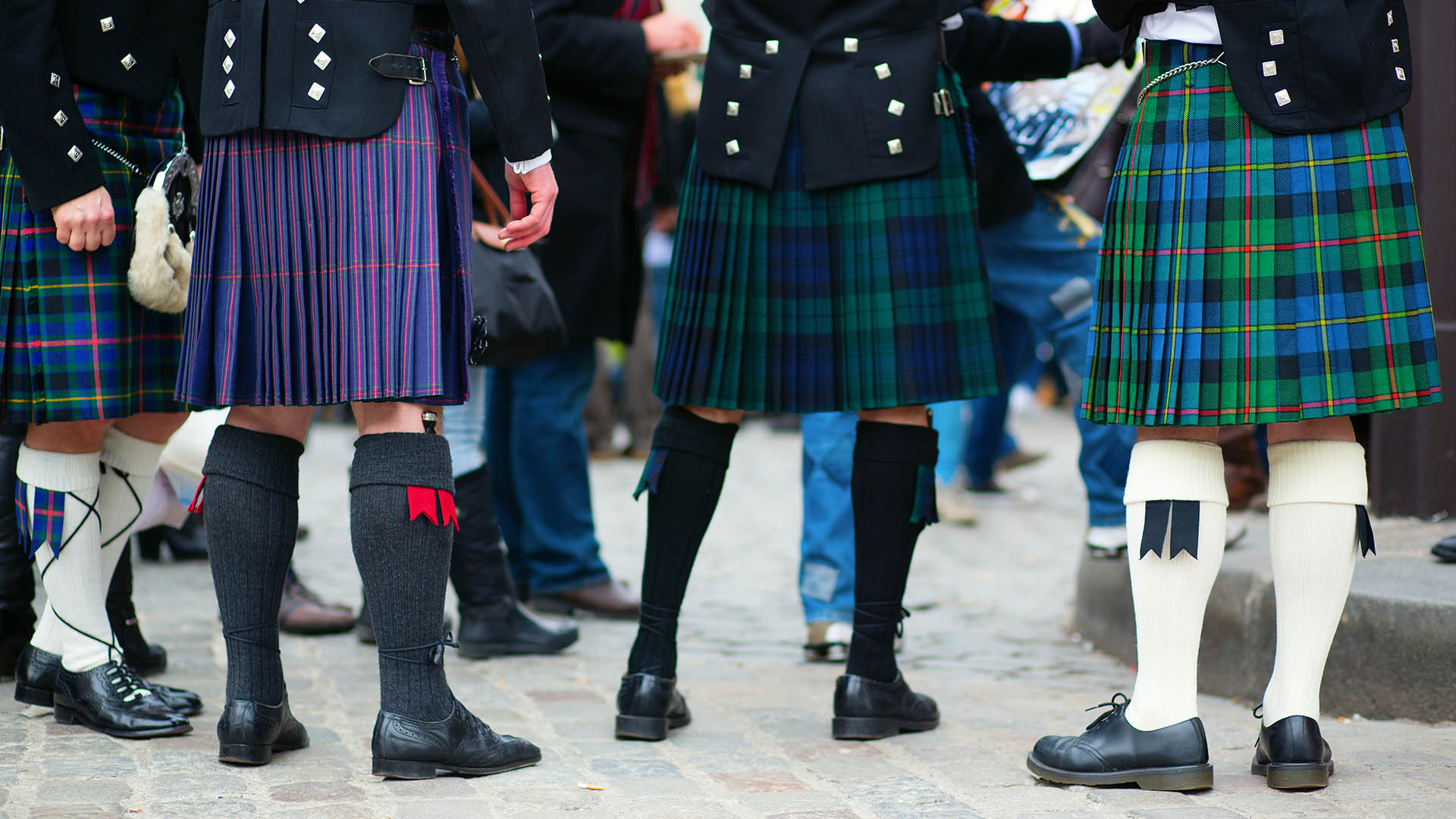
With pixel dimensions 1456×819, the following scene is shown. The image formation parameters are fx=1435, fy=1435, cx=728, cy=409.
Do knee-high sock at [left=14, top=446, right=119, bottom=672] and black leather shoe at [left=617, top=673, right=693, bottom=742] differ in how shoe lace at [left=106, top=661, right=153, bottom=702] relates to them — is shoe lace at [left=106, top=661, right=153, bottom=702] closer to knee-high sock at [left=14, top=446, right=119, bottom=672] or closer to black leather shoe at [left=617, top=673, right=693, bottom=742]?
knee-high sock at [left=14, top=446, right=119, bottom=672]

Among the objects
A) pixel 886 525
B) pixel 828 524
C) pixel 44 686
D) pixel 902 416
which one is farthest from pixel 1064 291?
pixel 44 686

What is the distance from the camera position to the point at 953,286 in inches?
105

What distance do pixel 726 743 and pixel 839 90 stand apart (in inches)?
48.5

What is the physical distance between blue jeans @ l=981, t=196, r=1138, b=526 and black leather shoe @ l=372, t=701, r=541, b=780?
1843 millimetres

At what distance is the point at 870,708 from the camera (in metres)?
2.70

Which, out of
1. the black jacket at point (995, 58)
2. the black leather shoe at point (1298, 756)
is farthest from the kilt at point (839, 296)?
the black leather shoe at point (1298, 756)

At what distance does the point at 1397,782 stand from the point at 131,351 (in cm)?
237

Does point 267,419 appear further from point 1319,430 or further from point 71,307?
point 1319,430

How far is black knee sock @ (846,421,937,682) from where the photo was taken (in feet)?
8.85

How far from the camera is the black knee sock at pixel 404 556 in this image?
235 cm

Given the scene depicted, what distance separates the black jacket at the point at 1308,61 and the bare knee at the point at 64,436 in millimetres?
2193

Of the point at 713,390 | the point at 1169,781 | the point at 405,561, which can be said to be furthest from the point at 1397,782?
the point at 405,561

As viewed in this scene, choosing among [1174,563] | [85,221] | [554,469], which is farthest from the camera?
[554,469]

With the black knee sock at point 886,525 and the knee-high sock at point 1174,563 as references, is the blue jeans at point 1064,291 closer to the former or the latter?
the black knee sock at point 886,525
